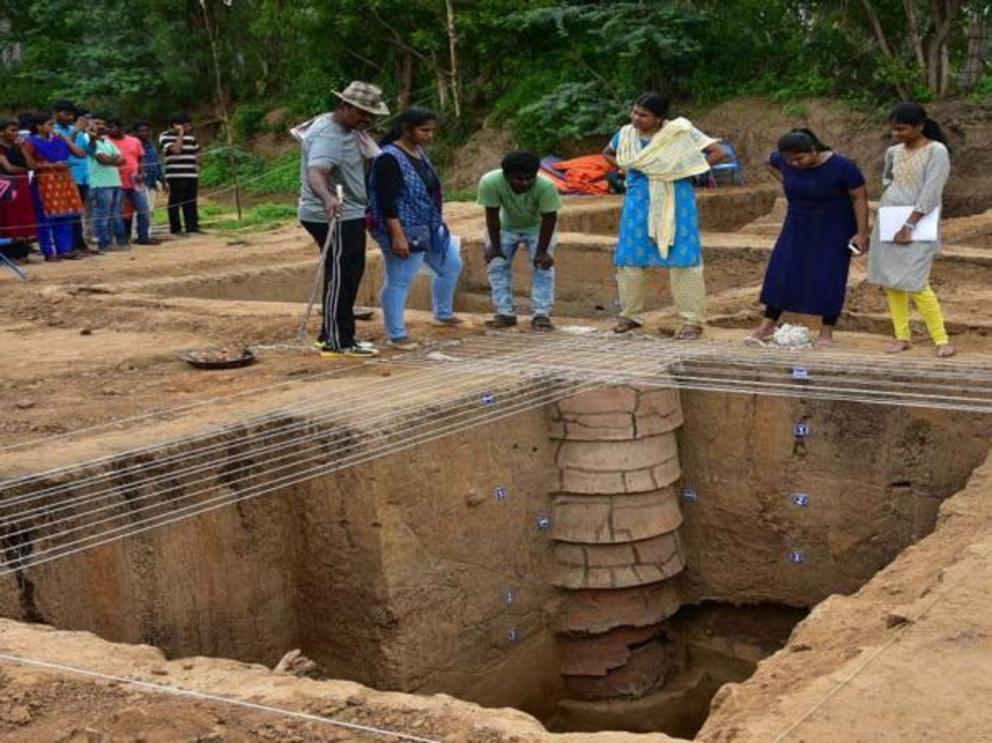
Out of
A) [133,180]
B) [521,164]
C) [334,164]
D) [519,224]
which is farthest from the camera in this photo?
[133,180]

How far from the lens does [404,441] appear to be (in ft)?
19.4

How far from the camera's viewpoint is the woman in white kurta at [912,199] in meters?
6.52

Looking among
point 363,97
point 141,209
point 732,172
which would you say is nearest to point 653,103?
point 363,97

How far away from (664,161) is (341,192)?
6.18ft

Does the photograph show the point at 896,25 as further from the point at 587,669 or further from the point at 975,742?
the point at 975,742

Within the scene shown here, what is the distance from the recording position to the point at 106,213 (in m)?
13.2

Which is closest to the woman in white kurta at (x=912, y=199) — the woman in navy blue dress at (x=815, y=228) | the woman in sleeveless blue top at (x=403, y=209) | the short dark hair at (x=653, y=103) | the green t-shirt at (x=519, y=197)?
the woman in navy blue dress at (x=815, y=228)

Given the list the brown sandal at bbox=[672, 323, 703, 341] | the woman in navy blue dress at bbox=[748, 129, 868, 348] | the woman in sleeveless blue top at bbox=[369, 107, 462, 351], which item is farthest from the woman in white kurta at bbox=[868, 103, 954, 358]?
the woman in sleeveless blue top at bbox=[369, 107, 462, 351]

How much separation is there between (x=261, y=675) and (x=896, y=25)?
1507cm

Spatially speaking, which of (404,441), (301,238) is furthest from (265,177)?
(404,441)

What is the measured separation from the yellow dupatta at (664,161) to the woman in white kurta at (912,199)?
1.05 m

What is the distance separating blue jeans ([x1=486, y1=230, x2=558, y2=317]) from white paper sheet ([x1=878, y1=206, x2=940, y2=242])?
2047 millimetres

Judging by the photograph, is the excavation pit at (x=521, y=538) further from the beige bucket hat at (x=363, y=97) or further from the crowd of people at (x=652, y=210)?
the beige bucket hat at (x=363, y=97)

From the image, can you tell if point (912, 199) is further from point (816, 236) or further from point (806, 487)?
point (806, 487)
